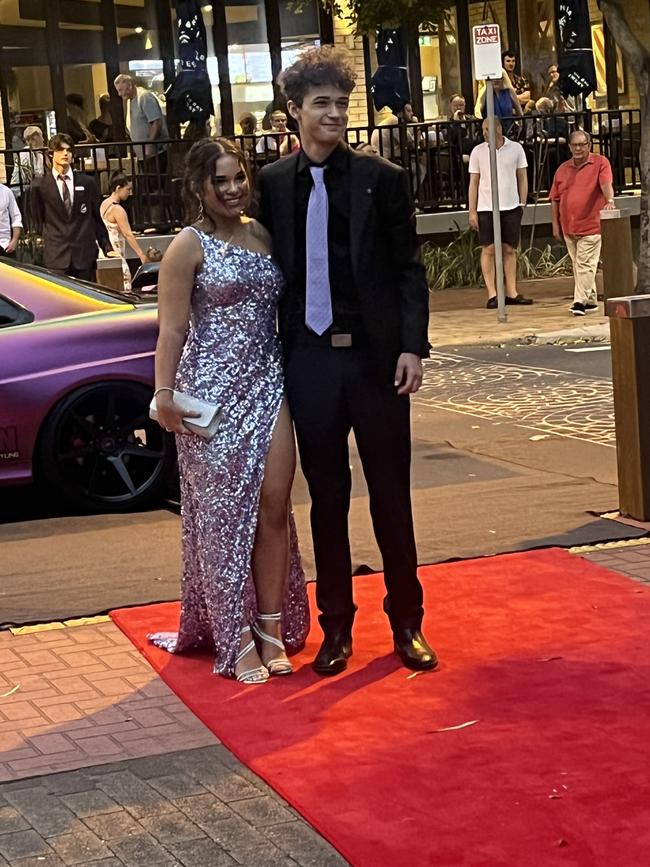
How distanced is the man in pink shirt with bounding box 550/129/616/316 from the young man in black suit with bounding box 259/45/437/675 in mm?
12524

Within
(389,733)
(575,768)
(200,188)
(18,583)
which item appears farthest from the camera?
(18,583)

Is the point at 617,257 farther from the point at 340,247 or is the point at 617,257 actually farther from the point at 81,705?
the point at 81,705

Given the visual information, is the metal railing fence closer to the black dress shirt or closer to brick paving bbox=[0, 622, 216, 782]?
brick paving bbox=[0, 622, 216, 782]

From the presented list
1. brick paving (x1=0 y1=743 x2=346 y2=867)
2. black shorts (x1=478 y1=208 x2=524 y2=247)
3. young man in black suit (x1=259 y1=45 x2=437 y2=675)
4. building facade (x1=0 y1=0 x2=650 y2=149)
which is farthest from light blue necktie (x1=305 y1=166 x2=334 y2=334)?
building facade (x1=0 y1=0 x2=650 y2=149)

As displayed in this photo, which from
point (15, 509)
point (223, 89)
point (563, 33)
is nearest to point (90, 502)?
point (15, 509)

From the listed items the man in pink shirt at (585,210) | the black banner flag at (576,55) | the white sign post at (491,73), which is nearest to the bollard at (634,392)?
the white sign post at (491,73)

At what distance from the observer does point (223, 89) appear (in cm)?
2830

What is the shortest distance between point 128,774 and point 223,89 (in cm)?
2410

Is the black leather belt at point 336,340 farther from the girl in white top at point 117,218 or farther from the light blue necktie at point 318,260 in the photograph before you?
the girl in white top at point 117,218

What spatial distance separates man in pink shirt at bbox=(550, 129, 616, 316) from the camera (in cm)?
1828

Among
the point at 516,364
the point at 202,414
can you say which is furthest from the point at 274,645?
the point at 516,364

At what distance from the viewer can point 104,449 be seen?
912cm

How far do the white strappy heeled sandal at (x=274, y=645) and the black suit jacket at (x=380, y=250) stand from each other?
38.2 inches

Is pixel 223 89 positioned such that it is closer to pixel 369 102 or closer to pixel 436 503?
pixel 369 102
